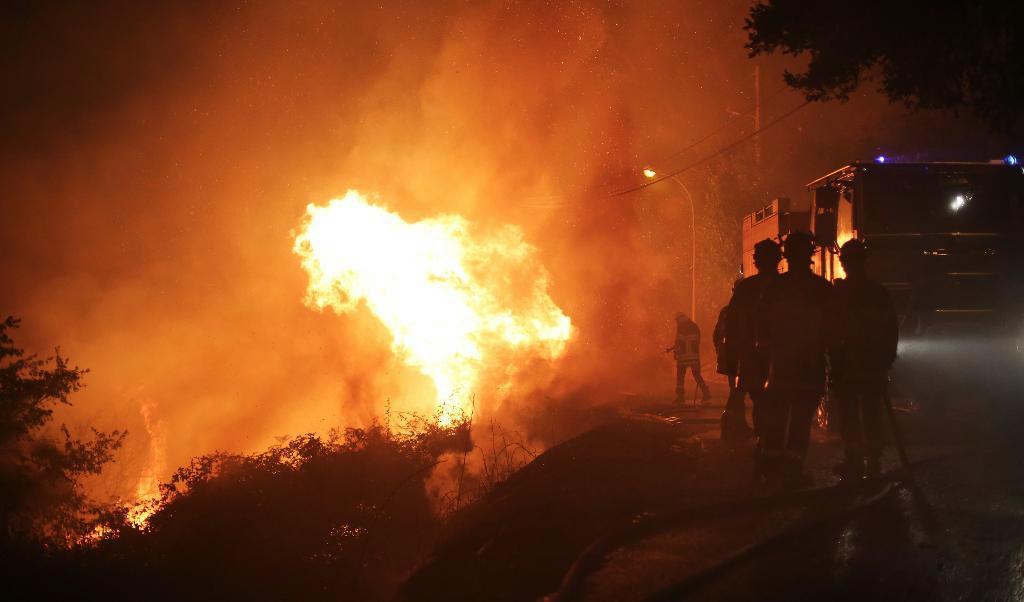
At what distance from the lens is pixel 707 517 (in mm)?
5000

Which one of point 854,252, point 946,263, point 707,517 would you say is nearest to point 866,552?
point 707,517

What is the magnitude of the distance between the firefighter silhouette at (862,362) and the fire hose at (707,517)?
0.32m

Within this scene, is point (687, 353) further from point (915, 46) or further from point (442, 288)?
point (915, 46)

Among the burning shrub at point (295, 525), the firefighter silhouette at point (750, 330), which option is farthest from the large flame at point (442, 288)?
the firefighter silhouette at point (750, 330)

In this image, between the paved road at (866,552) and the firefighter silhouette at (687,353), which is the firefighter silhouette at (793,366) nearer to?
the paved road at (866,552)

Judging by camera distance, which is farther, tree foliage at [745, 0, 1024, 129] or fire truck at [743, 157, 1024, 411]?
fire truck at [743, 157, 1024, 411]

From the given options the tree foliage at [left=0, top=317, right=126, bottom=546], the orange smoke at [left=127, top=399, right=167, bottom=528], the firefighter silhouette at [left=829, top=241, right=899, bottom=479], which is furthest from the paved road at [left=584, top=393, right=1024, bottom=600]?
the orange smoke at [left=127, top=399, right=167, bottom=528]

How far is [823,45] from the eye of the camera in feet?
23.1

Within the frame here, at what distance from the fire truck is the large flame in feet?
30.8

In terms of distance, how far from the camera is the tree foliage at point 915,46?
5938mm

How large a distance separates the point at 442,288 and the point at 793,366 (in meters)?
12.7

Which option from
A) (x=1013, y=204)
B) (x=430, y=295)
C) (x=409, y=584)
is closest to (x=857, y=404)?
(x=409, y=584)

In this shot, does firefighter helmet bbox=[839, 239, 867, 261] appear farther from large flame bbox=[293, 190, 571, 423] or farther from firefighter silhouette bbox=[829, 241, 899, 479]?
large flame bbox=[293, 190, 571, 423]

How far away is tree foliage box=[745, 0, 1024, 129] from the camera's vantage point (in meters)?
5.94
